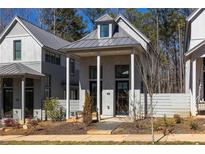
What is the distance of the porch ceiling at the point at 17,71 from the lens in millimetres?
23375

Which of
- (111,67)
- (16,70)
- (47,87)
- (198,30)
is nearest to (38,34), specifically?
(47,87)

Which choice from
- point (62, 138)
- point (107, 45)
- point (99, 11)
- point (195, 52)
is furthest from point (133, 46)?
point (99, 11)

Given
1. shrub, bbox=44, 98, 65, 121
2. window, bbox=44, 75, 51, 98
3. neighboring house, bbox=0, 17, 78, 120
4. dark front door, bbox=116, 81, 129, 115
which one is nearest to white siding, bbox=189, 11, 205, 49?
dark front door, bbox=116, 81, 129, 115

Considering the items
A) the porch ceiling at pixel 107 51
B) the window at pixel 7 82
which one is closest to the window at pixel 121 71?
the porch ceiling at pixel 107 51

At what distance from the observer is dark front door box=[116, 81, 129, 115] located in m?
23.1

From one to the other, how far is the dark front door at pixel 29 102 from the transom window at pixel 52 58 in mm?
2550

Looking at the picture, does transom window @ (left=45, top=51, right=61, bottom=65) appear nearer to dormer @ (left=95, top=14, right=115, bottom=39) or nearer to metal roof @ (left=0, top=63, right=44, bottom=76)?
metal roof @ (left=0, top=63, right=44, bottom=76)

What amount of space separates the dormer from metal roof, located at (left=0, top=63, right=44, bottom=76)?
16.9 feet

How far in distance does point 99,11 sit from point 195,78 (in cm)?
2579

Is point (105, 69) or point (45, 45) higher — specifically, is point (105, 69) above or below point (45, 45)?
below

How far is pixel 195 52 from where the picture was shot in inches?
785

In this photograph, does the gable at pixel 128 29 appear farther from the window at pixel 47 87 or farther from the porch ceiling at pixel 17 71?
the window at pixel 47 87

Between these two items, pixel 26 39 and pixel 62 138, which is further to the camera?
pixel 26 39
